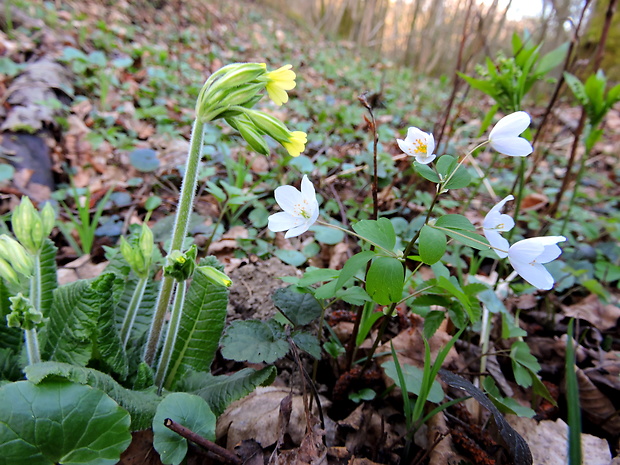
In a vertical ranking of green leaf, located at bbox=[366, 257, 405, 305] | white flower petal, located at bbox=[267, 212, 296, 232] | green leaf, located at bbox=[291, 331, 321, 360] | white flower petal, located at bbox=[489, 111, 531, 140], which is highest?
white flower petal, located at bbox=[489, 111, 531, 140]

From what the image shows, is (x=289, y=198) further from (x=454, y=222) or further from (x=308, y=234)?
(x=308, y=234)

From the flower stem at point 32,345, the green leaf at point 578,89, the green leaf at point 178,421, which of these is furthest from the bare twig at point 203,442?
the green leaf at point 578,89

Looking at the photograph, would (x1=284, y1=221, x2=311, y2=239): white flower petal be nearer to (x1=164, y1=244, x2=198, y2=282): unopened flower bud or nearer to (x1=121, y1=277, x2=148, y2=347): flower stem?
(x1=164, y1=244, x2=198, y2=282): unopened flower bud

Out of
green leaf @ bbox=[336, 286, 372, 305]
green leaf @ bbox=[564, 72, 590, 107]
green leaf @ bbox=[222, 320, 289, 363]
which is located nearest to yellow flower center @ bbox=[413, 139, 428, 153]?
green leaf @ bbox=[336, 286, 372, 305]

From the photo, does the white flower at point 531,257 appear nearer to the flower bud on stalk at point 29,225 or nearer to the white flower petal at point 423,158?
the white flower petal at point 423,158

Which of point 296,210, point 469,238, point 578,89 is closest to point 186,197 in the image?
point 296,210

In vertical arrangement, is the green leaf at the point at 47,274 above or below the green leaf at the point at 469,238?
below

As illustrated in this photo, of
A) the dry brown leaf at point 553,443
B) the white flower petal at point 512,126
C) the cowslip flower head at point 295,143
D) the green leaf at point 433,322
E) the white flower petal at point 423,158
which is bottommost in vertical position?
the dry brown leaf at point 553,443
